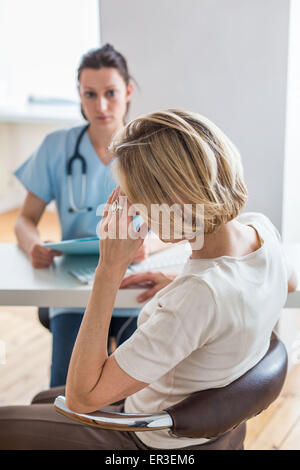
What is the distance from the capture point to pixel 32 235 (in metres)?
1.43

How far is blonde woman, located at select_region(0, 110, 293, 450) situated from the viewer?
696mm

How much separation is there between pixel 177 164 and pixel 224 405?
1.18 ft

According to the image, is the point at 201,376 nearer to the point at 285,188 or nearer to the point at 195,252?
the point at 195,252

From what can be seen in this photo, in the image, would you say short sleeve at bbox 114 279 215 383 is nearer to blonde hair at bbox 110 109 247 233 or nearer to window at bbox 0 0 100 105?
blonde hair at bbox 110 109 247 233

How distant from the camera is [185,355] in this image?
71cm

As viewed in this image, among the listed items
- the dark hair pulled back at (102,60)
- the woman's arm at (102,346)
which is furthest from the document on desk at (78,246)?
the dark hair pulled back at (102,60)

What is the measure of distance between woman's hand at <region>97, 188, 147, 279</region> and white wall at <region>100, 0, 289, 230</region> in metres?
1.01

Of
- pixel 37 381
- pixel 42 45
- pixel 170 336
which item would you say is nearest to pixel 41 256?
pixel 170 336

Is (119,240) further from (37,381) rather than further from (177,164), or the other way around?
(37,381)

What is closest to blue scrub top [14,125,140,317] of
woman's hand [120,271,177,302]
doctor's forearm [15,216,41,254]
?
doctor's forearm [15,216,41,254]

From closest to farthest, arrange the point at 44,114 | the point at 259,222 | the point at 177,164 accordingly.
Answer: the point at 177,164 < the point at 259,222 < the point at 44,114
